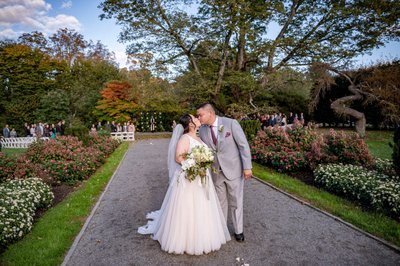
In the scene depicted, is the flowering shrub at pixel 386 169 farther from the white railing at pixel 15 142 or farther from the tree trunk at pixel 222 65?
the white railing at pixel 15 142

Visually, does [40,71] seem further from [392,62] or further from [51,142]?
[392,62]

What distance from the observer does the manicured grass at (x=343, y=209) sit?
4.72m

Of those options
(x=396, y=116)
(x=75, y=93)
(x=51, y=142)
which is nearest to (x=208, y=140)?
(x=51, y=142)

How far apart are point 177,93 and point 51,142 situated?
48.4ft

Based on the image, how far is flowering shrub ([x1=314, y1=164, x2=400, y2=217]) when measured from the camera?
5688 mm

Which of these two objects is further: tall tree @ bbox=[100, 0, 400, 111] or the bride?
tall tree @ bbox=[100, 0, 400, 111]

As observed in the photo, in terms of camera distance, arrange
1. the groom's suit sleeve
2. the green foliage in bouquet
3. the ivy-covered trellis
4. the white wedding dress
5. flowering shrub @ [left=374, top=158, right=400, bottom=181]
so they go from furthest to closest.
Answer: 1. the ivy-covered trellis
2. the green foliage in bouquet
3. flowering shrub @ [left=374, top=158, right=400, bottom=181]
4. the groom's suit sleeve
5. the white wedding dress

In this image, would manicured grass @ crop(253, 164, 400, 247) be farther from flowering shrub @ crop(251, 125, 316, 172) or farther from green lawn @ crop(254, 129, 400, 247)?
flowering shrub @ crop(251, 125, 316, 172)

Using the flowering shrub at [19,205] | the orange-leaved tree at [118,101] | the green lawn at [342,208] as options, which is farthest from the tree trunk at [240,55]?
the flowering shrub at [19,205]

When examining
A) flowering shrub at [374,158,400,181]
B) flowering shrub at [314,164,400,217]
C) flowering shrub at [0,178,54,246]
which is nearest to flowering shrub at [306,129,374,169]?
flowering shrub at [374,158,400,181]

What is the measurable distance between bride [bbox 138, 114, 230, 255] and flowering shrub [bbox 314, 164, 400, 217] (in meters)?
3.78

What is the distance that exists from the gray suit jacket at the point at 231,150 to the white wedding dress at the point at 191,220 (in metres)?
0.36

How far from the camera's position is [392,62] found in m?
20.3

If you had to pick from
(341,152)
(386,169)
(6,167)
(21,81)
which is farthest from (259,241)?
(21,81)
